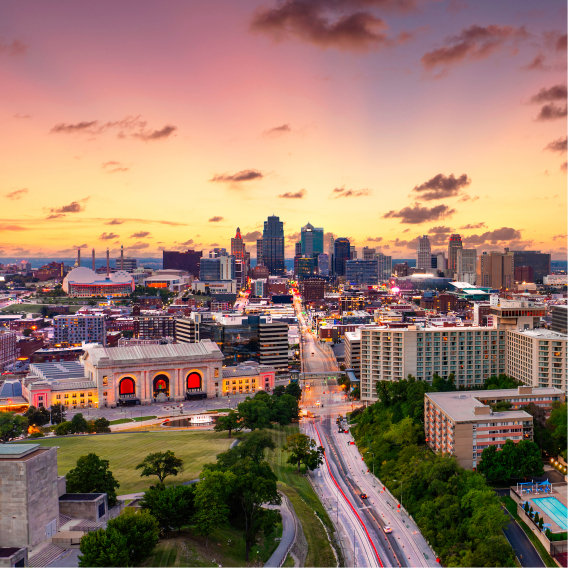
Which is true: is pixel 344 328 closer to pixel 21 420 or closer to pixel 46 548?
pixel 21 420

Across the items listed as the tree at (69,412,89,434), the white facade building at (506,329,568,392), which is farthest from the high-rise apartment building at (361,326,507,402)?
the tree at (69,412,89,434)

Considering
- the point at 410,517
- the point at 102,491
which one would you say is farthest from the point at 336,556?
the point at 102,491

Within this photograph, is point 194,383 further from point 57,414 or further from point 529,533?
point 529,533

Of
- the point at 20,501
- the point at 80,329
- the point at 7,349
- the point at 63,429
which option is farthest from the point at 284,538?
the point at 80,329

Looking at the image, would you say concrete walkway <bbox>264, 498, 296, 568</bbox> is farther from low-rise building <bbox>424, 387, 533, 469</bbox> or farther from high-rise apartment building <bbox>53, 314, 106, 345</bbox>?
high-rise apartment building <bbox>53, 314, 106, 345</bbox>

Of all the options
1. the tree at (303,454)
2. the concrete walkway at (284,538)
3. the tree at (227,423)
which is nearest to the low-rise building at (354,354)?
the tree at (227,423)

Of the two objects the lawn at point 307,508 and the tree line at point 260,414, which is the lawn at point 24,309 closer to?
the tree line at point 260,414

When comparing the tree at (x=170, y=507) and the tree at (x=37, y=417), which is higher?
the tree at (x=170, y=507)
